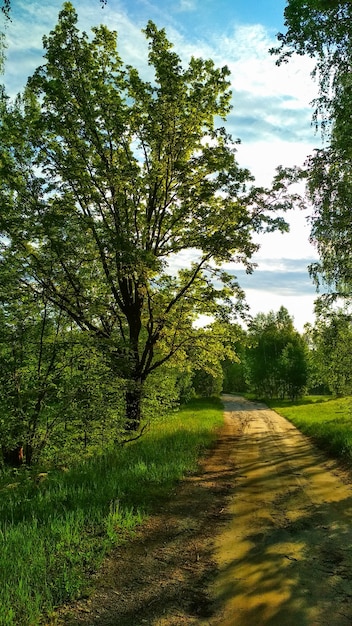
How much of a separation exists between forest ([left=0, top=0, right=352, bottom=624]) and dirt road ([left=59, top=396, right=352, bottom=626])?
3.35 metres

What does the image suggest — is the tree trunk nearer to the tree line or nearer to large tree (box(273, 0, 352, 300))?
the tree line

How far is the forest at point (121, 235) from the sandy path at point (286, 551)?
3.69m

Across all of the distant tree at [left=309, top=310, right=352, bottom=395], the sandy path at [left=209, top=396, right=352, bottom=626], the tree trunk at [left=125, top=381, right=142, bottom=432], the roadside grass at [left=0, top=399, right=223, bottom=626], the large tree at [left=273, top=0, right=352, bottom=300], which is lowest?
the sandy path at [left=209, top=396, right=352, bottom=626]

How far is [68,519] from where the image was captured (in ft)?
20.7

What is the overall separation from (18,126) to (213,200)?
7615 mm

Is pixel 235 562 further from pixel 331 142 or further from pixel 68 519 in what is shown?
pixel 331 142

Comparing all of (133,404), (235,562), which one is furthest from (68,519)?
(133,404)

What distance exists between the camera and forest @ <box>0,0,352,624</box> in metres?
11.0

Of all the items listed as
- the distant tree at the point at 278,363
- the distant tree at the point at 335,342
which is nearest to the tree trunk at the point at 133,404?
the distant tree at the point at 335,342

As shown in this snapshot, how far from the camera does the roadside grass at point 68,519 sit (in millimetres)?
4312

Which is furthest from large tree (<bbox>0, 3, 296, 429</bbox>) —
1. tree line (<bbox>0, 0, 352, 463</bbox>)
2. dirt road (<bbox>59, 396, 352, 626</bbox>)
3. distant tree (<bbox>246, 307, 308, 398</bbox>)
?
distant tree (<bbox>246, 307, 308, 398</bbox>)

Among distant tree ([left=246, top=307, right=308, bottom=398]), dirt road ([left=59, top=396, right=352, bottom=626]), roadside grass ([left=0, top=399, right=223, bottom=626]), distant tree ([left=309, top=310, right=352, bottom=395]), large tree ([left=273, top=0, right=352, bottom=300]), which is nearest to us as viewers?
dirt road ([left=59, top=396, right=352, bottom=626])

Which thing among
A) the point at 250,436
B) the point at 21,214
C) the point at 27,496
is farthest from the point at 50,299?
the point at 250,436

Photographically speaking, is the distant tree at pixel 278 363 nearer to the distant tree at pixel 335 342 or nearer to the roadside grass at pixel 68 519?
the distant tree at pixel 335 342
